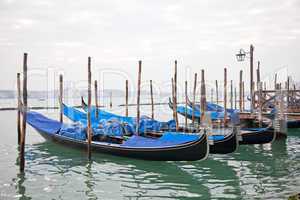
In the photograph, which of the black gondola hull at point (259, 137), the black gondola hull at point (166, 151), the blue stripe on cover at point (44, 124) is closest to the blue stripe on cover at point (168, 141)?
the black gondola hull at point (166, 151)

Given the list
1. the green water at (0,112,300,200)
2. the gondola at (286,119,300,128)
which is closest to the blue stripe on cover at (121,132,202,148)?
the green water at (0,112,300,200)

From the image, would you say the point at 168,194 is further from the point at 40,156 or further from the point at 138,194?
the point at 40,156

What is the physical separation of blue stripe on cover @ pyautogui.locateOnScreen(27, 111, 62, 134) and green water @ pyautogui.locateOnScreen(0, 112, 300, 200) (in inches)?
76.4

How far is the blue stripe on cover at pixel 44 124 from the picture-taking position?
44.2 ft

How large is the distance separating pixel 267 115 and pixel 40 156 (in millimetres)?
10355

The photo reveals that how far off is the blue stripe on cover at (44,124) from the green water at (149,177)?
1.94m

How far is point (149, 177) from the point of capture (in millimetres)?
8203

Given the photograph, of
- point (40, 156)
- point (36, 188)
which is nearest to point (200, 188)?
point (36, 188)

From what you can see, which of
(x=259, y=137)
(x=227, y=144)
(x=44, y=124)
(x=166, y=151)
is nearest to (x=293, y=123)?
(x=259, y=137)

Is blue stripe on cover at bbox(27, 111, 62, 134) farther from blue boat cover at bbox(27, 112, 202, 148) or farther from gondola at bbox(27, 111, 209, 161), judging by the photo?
gondola at bbox(27, 111, 209, 161)

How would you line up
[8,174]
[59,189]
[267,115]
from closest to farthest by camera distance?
[59,189] < [8,174] < [267,115]

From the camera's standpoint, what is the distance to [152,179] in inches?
315

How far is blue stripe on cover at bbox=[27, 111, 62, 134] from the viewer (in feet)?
44.2

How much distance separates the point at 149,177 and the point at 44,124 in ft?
23.7
